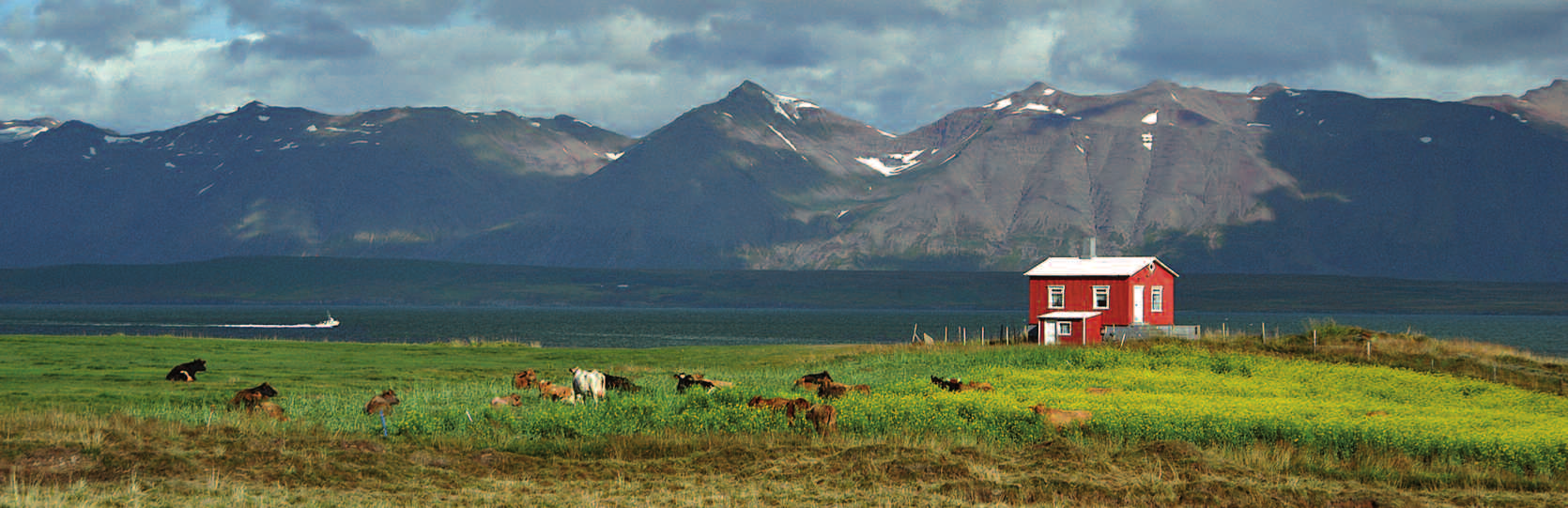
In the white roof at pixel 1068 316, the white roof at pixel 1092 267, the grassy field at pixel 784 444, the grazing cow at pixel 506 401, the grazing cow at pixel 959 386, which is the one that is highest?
the white roof at pixel 1092 267

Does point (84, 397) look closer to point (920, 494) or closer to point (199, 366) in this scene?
point (199, 366)

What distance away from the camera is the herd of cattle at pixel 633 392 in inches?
1291

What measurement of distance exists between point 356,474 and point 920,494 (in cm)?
1114

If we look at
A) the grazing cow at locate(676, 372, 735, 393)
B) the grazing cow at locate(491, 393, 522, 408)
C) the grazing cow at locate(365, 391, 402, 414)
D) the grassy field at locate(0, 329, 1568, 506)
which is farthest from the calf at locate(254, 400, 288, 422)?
the grazing cow at locate(676, 372, 735, 393)

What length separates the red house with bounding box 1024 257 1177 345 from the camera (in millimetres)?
84562

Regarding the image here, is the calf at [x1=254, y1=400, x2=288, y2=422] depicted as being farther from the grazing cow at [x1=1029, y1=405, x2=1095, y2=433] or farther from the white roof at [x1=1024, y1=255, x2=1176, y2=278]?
the white roof at [x1=1024, y1=255, x2=1176, y2=278]

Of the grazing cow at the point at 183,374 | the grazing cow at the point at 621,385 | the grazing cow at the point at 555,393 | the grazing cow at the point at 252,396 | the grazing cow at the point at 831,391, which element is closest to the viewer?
the grazing cow at the point at 252,396

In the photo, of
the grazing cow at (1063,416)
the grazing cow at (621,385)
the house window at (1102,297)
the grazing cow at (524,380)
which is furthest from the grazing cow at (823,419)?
the house window at (1102,297)

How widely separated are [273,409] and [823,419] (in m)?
14.7

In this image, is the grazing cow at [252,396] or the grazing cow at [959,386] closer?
the grazing cow at [252,396]

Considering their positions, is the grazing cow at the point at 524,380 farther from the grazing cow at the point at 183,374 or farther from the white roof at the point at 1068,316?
the white roof at the point at 1068,316

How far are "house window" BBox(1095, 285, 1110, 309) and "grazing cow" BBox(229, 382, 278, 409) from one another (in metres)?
61.4

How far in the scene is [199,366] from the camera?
46.0 m

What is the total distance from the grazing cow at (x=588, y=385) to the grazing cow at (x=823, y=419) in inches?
352
